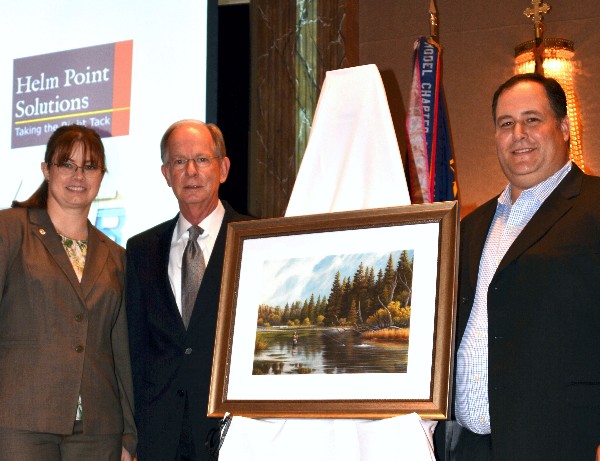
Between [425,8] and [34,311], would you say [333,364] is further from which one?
[425,8]

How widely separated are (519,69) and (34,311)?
9.15 ft

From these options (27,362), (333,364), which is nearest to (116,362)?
(27,362)

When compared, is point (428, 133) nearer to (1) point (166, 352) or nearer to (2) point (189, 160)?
(2) point (189, 160)

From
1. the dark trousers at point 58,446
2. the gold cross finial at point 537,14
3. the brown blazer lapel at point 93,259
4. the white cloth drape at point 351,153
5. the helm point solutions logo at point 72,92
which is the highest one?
the gold cross finial at point 537,14

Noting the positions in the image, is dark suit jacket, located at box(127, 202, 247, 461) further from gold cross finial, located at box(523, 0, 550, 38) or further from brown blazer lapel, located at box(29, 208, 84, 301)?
gold cross finial, located at box(523, 0, 550, 38)

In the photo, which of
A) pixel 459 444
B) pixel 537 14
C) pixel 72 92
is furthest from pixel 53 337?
pixel 537 14

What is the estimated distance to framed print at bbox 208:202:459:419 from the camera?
1.89 metres

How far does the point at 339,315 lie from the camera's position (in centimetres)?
205

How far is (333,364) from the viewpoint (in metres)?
1.98

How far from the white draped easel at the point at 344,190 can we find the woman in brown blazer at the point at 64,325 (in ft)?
2.33

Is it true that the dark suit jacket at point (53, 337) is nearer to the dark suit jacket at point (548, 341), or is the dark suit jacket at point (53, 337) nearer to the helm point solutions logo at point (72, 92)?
the dark suit jacket at point (548, 341)

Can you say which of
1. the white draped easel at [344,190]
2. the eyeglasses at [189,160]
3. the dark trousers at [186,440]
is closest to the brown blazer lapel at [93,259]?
the eyeglasses at [189,160]

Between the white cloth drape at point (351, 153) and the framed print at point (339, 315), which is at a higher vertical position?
the white cloth drape at point (351, 153)

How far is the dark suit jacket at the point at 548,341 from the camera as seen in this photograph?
6.26 feet
